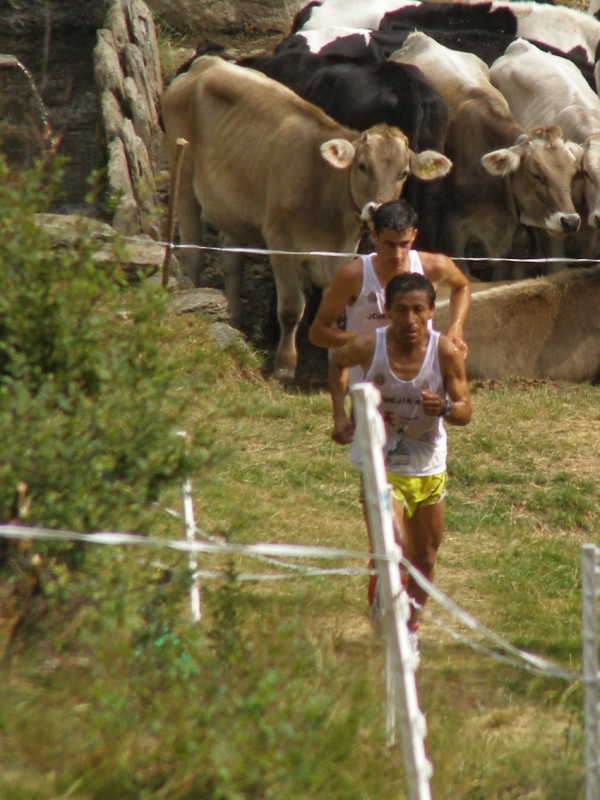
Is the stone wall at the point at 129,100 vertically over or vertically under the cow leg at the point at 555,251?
over

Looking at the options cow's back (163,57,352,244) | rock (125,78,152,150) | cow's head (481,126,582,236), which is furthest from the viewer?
rock (125,78,152,150)

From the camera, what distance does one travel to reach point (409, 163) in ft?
29.4

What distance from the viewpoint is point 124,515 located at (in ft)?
11.7

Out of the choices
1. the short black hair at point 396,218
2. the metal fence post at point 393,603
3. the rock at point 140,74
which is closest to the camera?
the metal fence post at point 393,603

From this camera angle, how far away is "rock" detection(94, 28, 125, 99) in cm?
1061

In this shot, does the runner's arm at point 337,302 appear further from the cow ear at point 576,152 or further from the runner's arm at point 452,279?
the cow ear at point 576,152

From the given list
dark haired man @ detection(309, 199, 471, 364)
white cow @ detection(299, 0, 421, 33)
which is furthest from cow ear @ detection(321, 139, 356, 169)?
white cow @ detection(299, 0, 421, 33)

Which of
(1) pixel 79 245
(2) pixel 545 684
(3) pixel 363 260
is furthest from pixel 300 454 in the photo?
(1) pixel 79 245

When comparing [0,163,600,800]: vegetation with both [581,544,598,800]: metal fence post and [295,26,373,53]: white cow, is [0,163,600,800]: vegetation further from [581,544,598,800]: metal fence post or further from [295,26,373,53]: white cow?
[295,26,373,53]: white cow

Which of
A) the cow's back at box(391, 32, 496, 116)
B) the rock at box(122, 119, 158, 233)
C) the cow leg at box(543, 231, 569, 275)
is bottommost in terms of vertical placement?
the cow leg at box(543, 231, 569, 275)

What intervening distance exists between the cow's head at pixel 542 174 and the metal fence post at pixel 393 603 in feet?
22.0

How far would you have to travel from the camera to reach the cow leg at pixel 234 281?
10383 mm

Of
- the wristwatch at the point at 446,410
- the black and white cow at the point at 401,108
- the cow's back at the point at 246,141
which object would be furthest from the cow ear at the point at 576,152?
the wristwatch at the point at 446,410

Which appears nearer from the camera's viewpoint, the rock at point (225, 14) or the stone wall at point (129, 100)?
the stone wall at point (129, 100)
